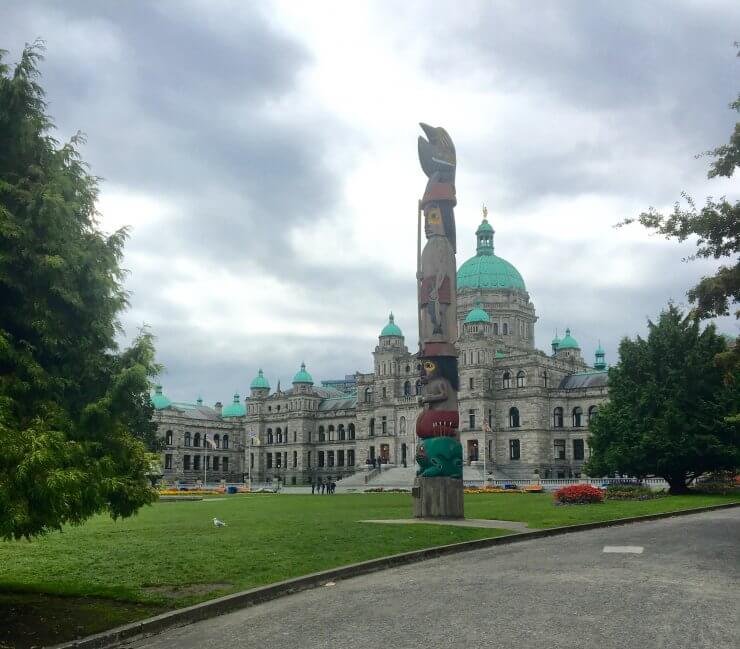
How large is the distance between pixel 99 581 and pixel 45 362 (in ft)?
21.2

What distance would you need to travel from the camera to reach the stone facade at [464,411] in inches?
3713

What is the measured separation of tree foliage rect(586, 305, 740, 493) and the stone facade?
40.3 m

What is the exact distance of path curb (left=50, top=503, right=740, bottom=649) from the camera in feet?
39.6

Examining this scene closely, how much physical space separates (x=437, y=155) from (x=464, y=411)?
219ft

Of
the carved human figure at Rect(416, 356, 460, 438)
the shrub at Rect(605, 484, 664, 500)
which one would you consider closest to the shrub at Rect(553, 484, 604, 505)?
the shrub at Rect(605, 484, 664, 500)

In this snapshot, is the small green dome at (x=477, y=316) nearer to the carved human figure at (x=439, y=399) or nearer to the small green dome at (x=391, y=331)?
the small green dome at (x=391, y=331)

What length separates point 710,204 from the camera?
2188 centimetres

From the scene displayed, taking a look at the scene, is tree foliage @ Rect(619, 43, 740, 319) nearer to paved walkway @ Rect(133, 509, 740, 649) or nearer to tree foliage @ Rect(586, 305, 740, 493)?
paved walkway @ Rect(133, 509, 740, 649)

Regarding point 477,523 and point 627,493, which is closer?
point 477,523

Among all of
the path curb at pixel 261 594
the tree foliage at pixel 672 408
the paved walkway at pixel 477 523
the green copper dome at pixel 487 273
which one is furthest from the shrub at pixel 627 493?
the green copper dome at pixel 487 273

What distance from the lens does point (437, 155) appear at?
3291 centimetres

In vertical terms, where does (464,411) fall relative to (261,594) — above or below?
above

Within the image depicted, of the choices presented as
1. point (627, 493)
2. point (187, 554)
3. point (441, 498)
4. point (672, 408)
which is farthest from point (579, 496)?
point (187, 554)

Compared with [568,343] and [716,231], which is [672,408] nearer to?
[716,231]
